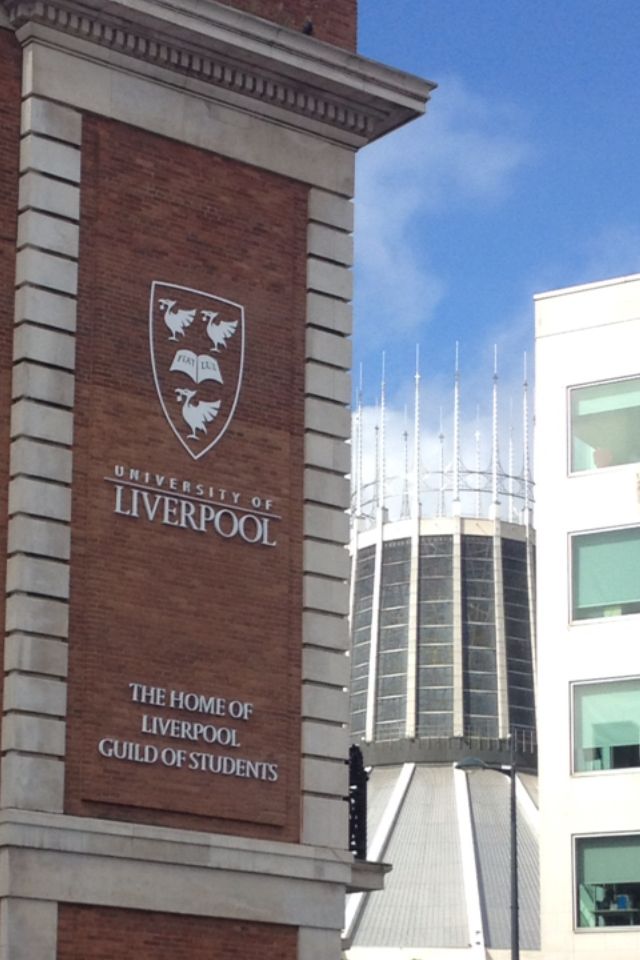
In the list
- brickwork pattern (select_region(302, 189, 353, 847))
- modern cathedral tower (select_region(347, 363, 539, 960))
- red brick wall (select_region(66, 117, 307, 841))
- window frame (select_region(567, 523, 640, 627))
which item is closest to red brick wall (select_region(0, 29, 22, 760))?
red brick wall (select_region(66, 117, 307, 841))

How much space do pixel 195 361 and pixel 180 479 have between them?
1.62 metres

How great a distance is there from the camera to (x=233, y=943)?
2797cm

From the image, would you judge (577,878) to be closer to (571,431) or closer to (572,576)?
(572,576)

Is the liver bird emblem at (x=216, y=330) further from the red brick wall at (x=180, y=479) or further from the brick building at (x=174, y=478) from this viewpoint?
the red brick wall at (x=180, y=479)

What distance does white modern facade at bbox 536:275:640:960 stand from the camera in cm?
4522

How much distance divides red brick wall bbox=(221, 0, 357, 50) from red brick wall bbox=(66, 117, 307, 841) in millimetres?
2264

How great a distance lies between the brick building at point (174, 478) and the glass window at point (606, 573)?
16.5 m

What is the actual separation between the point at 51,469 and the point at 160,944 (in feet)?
19.7

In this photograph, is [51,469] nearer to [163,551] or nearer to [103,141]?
[163,551]

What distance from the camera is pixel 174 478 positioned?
1132 inches

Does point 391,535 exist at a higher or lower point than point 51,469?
higher

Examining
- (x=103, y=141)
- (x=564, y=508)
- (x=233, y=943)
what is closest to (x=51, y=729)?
(x=233, y=943)

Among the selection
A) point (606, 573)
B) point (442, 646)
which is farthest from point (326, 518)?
point (442, 646)

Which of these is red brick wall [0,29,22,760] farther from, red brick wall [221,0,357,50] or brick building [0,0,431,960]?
red brick wall [221,0,357,50]
